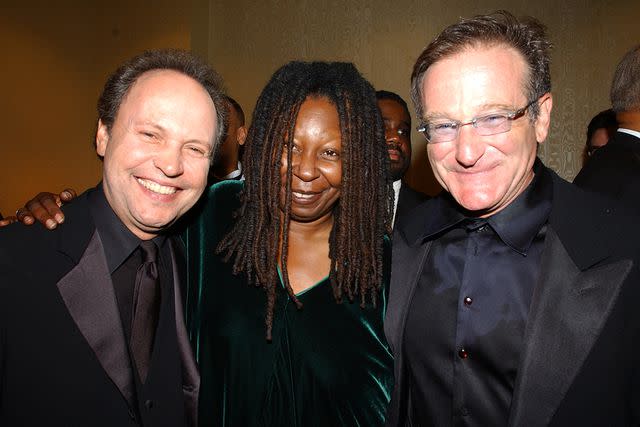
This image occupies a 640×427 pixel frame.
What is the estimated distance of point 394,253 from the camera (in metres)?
2.11

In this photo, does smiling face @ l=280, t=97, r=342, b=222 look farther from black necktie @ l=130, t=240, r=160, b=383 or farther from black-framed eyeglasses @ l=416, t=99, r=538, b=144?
black necktie @ l=130, t=240, r=160, b=383

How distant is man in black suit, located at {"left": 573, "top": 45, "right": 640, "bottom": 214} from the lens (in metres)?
2.50

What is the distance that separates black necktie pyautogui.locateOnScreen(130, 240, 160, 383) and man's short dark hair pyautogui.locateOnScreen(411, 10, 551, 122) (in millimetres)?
1249

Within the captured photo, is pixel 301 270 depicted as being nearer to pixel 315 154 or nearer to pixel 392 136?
pixel 315 154

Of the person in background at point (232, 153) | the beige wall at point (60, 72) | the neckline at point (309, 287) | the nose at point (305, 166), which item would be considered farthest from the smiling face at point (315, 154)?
the beige wall at point (60, 72)

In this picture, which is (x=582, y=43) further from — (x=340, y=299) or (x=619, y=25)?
(x=340, y=299)

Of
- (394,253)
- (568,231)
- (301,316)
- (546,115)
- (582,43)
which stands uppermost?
(582,43)

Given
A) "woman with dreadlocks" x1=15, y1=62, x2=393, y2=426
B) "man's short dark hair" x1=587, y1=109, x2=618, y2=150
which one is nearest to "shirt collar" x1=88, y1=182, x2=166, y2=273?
"woman with dreadlocks" x1=15, y1=62, x2=393, y2=426

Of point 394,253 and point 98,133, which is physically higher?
point 98,133

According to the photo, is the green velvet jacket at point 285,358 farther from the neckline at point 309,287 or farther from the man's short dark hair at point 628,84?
the man's short dark hair at point 628,84

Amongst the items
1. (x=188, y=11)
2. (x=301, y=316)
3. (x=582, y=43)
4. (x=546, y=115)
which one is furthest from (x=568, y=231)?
(x=188, y=11)

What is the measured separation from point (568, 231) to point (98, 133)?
5.53 feet

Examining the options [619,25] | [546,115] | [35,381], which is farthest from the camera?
[619,25]

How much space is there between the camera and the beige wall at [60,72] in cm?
589
